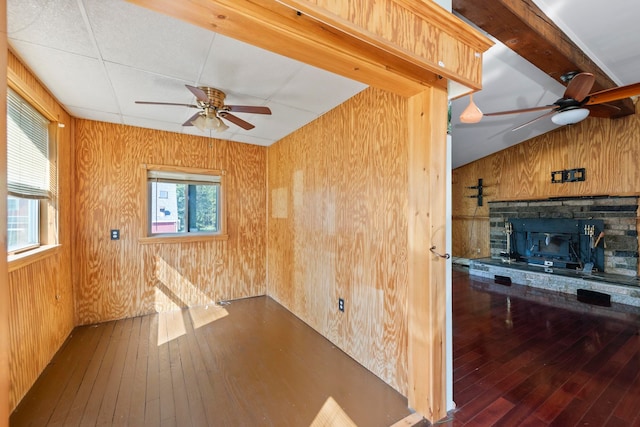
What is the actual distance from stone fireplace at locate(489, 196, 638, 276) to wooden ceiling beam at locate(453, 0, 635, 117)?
2636 millimetres

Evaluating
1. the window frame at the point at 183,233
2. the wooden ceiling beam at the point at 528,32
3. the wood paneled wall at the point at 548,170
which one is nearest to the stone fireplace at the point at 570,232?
the wood paneled wall at the point at 548,170

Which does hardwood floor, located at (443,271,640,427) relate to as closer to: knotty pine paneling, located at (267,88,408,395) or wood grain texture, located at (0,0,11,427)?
knotty pine paneling, located at (267,88,408,395)

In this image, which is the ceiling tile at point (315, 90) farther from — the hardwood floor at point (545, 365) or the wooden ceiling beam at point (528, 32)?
the hardwood floor at point (545, 365)

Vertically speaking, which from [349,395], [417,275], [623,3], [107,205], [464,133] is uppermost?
[623,3]

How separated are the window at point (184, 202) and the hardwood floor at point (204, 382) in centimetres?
128

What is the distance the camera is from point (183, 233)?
3686 millimetres

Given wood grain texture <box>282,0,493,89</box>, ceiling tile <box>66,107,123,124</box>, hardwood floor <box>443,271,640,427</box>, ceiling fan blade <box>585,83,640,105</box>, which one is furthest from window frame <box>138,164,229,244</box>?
ceiling fan blade <box>585,83,640,105</box>

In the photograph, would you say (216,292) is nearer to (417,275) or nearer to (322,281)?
(322,281)

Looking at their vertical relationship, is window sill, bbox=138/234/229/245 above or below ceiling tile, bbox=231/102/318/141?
below

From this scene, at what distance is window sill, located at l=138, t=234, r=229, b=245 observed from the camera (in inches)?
132

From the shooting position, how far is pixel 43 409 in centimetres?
175

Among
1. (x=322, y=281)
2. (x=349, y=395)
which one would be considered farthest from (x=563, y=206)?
(x=349, y=395)

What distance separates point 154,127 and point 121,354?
8.27 feet

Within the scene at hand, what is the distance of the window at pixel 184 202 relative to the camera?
3465mm
